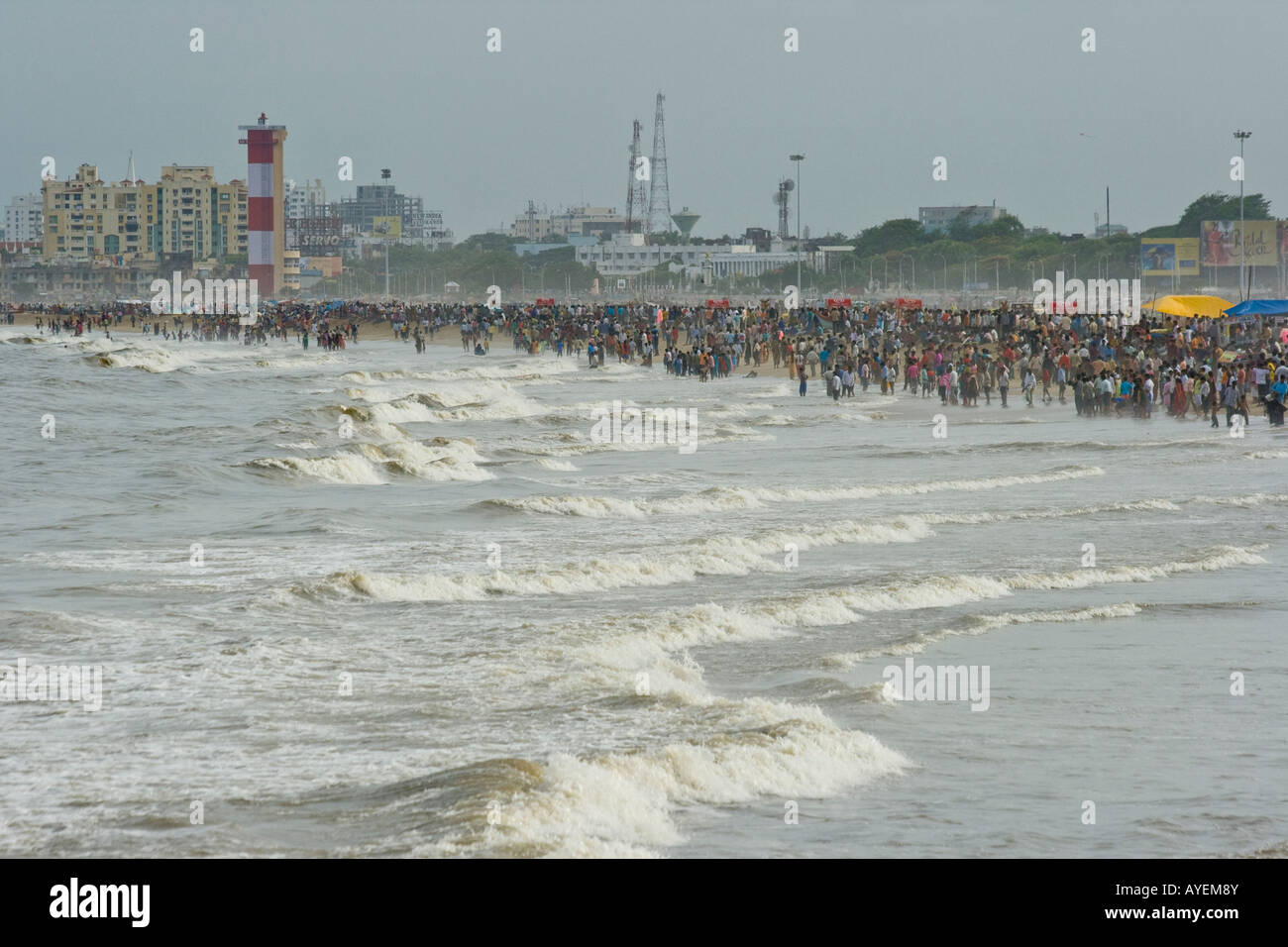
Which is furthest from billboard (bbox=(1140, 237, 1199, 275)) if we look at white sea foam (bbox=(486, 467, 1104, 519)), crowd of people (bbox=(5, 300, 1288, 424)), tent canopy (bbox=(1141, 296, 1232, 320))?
white sea foam (bbox=(486, 467, 1104, 519))

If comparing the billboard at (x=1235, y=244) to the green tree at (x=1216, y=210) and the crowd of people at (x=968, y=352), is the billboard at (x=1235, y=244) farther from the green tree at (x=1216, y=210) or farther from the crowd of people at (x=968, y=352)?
the crowd of people at (x=968, y=352)

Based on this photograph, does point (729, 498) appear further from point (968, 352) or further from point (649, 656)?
point (968, 352)

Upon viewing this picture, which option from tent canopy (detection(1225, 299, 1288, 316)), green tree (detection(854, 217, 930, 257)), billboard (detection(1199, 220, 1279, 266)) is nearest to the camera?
tent canopy (detection(1225, 299, 1288, 316))

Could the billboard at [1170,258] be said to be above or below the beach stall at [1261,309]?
above

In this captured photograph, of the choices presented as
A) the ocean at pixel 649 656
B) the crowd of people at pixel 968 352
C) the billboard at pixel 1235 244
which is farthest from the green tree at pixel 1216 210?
the ocean at pixel 649 656

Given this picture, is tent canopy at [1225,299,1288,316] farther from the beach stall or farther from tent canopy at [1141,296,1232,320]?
tent canopy at [1141,296,1232,320]

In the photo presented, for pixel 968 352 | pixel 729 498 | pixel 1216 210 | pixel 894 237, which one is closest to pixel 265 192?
pixel 894 237

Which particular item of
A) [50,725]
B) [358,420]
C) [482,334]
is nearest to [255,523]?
[50,725]
